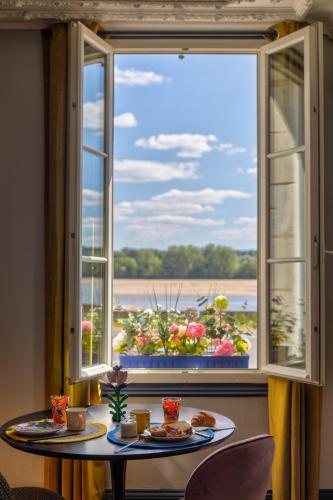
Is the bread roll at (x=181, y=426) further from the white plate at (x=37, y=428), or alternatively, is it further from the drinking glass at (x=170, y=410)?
the white plate at (x=37, y=428)

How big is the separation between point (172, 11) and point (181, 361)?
6.08 ft

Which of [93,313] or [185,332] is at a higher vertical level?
[93,313]

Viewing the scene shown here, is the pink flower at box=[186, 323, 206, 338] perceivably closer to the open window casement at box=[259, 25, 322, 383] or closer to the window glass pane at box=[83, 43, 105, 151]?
the open window casement at box=[259, 25, 322, 383]

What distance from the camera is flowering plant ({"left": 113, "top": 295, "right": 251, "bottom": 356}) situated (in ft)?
11.4

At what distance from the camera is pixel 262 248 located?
317cm

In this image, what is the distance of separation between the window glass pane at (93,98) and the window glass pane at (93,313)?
0.65 metres

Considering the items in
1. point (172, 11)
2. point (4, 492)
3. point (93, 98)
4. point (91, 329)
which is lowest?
point (4, 492)

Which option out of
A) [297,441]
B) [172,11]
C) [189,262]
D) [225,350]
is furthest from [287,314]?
[189,262]

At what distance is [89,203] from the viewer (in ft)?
10.2

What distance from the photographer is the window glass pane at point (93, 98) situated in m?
3.08

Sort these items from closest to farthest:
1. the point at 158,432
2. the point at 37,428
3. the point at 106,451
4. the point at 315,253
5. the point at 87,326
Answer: the point at 106,451
the point at 158,432
the point at 37,428
the point at 315,253
the point at 87,326

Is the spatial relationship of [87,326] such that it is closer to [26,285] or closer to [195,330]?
[26,285]

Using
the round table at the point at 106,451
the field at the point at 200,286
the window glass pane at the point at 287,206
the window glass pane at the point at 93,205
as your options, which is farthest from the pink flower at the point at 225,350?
the field at the point at 200,286

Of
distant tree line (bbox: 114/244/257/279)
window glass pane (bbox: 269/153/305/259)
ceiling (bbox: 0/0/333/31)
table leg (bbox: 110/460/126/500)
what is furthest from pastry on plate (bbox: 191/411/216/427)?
distant tree line (bbox: 114/244/257/279)
